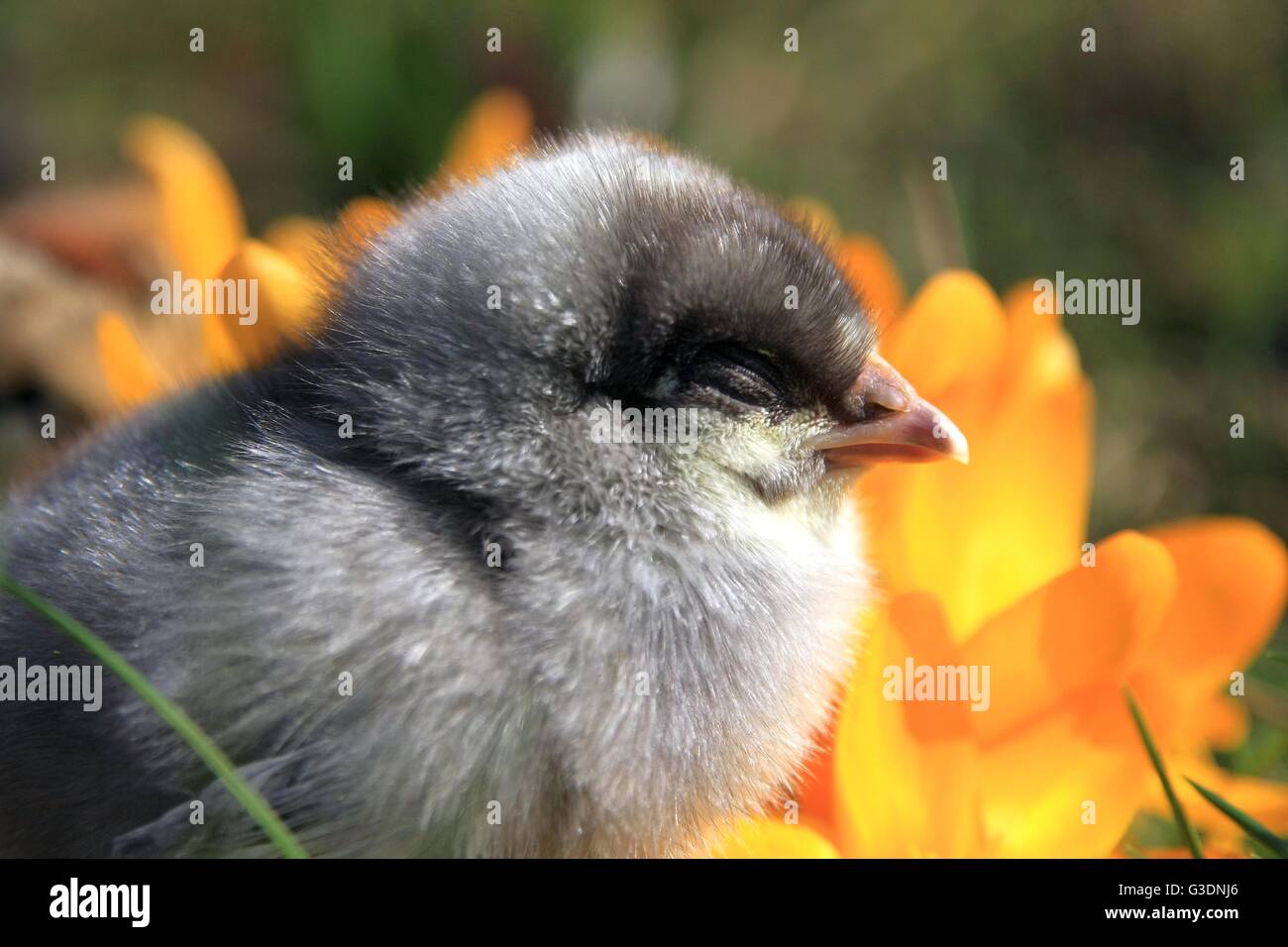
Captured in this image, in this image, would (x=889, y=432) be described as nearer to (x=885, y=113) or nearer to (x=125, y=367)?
(x=125, y=367)

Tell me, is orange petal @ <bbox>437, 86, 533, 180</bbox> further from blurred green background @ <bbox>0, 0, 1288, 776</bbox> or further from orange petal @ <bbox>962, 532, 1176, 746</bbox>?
orange petal @ <bbox>962, 532, 1176, 746</bbox>

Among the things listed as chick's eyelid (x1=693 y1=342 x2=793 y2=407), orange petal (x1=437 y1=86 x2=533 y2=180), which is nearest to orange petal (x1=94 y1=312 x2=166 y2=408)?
orange petal (x1=437 y1=86 x2=533 y2=180)

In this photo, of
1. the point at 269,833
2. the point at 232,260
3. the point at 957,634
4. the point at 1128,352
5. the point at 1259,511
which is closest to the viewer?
the point at 269,833

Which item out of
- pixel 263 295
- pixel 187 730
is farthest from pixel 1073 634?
pixel 263 295

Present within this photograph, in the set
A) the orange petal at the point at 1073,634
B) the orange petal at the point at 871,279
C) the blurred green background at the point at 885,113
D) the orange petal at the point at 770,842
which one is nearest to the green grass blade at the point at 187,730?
the orange petal at the point at 770,842

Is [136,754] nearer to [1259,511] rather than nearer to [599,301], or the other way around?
[599,301]
